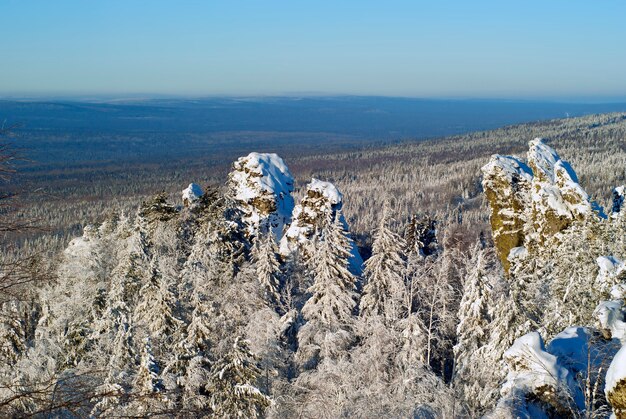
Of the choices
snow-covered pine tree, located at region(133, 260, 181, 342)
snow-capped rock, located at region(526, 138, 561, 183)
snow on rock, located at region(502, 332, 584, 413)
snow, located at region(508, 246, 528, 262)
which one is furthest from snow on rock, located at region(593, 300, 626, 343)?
snow-covered pine tree, located at region(133, 260, 181, 342)

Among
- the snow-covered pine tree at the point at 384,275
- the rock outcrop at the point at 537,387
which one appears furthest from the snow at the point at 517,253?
the rock outcrop at the point at 537,387

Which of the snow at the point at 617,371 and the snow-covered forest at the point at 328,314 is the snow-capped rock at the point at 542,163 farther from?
the snow at the point at 617,371

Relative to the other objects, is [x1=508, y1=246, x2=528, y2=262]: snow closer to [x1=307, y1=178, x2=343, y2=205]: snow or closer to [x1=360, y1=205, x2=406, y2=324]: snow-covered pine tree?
[x1=360, y1=205, x2=406, y2=324]: snow-covered pine tree

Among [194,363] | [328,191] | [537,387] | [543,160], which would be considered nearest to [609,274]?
[537,387]

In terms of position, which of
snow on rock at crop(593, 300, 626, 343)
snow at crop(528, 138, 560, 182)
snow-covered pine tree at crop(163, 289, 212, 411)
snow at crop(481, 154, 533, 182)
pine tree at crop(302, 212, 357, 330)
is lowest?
snow-covered pine tree at crop(163, 289, 212, 411)

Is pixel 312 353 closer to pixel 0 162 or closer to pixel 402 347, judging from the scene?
pixel 402 347

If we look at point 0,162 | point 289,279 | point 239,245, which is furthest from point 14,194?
point 239,245
